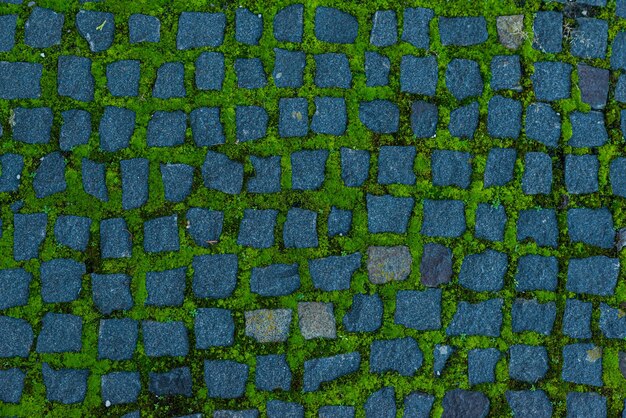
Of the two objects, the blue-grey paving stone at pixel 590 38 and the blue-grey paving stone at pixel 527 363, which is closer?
the blue-grey paving stone at pixel 527 363

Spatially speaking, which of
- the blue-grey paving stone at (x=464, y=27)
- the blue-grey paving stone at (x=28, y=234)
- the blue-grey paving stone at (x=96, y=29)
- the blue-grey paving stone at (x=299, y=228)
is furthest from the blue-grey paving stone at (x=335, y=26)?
the blue-grey paving stone at (x=28, y=234)

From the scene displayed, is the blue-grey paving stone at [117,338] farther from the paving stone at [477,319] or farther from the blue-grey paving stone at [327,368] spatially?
the paving stone at [477,319]

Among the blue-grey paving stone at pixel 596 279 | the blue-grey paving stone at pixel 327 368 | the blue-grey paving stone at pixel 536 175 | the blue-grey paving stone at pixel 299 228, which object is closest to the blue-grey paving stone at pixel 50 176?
the blue-grey paving stone at pixel 299 228

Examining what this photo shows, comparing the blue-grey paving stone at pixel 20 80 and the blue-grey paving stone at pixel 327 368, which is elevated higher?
the blue-grey paving stone at pixel 20 80

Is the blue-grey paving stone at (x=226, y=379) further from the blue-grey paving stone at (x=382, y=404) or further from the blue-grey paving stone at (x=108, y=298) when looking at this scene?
the blue-grey paving stone at (x=382, y=404)

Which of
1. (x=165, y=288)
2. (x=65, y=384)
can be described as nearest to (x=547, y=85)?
(x=165, y=288)

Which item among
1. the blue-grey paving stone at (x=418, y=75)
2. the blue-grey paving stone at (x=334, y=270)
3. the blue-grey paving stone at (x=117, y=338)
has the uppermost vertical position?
the blue-grey paving stone at (x=418, y=75)

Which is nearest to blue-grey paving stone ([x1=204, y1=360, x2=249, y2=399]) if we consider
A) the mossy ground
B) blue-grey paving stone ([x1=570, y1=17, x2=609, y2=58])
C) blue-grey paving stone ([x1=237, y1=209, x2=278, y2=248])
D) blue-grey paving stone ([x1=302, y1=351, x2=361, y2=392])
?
the mossy ground
